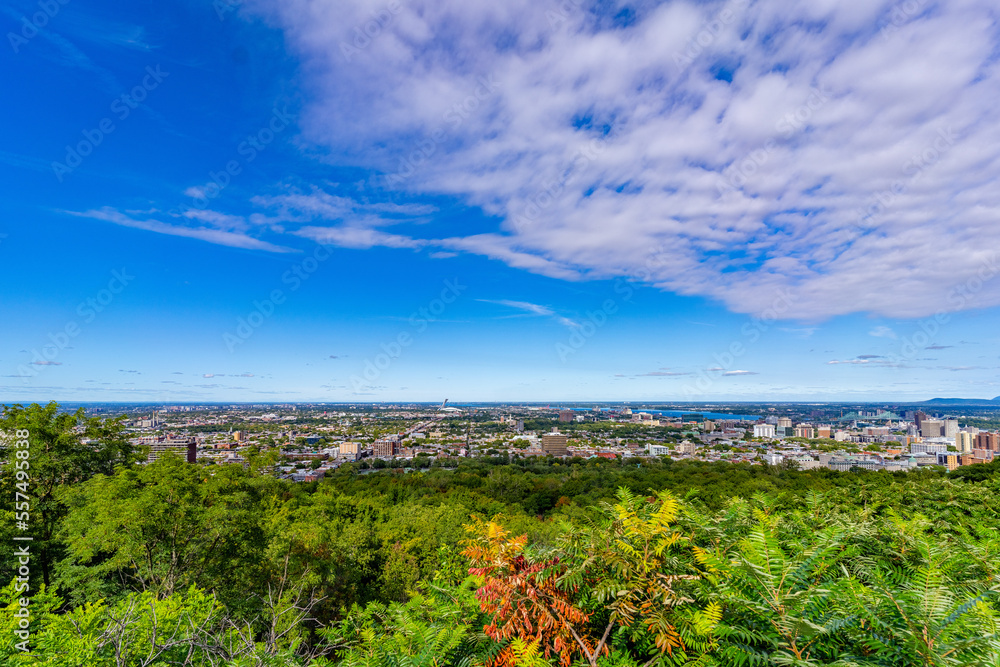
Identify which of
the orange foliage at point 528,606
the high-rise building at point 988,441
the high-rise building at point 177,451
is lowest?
the high-rise building at point 988,441

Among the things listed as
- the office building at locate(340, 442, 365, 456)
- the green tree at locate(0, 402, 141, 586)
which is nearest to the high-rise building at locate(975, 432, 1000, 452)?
the green tree at locate(0, 402, 141, 586)

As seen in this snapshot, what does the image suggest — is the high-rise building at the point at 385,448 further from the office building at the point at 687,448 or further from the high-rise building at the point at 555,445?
the office building at the point at 687,448

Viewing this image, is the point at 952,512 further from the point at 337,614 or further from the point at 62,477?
the point at 62,477

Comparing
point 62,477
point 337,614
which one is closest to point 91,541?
point 62,477

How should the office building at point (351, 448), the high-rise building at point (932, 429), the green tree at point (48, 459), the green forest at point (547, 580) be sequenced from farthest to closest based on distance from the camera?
the high-rise building at point (932, 429)
the office building at point (351, 448)
the green tree at point (48, 459)
the green forest at point (547, 580)

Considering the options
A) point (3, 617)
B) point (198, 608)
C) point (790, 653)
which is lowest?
point (198, 608)

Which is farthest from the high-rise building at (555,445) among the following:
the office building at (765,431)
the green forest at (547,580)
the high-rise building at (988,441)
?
the green forest at (547,580)

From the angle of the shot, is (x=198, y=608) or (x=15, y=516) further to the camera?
(x=15, y=516)

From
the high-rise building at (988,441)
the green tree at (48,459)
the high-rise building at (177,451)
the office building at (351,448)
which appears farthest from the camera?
the office building at (351,448)

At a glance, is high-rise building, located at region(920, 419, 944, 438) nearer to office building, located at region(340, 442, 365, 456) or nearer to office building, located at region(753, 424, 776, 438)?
office building, located at region(753, 424, 776, 438)
